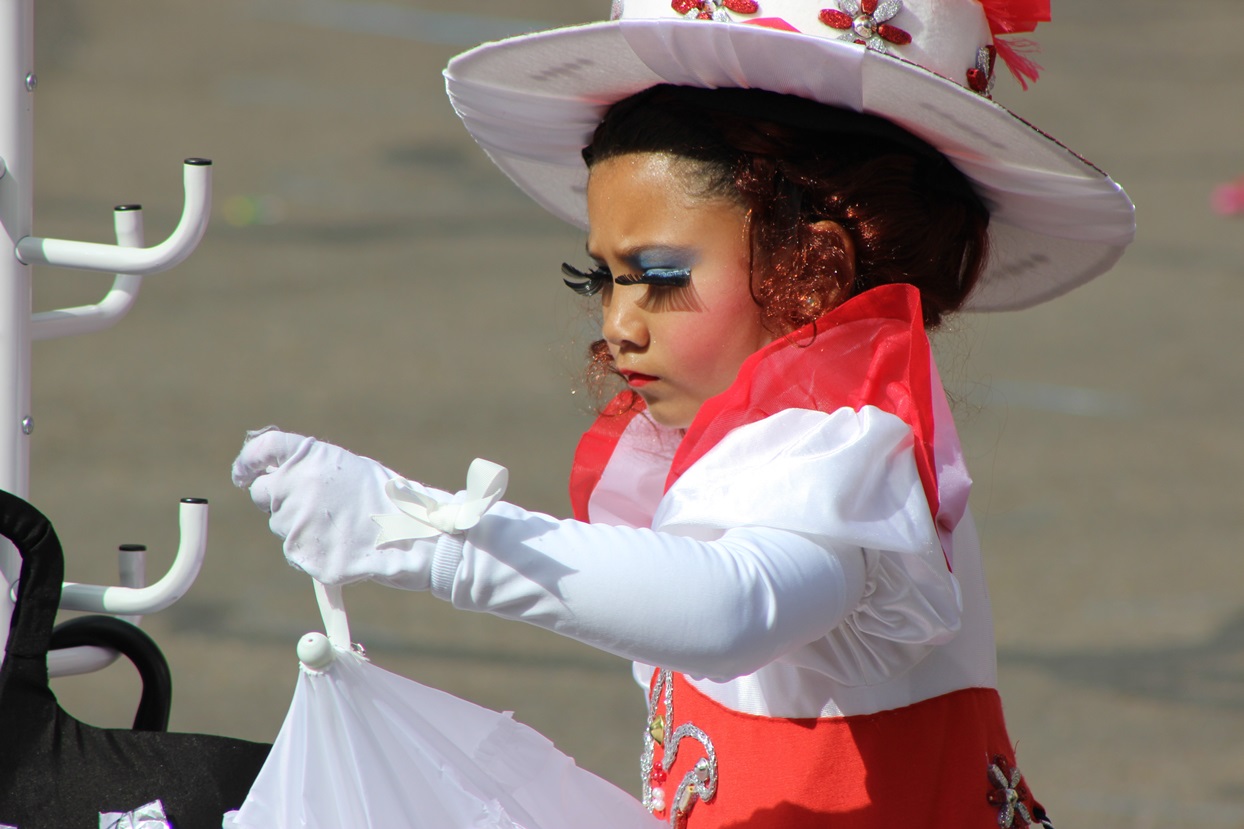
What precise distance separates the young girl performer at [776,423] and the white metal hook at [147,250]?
1.35 feet

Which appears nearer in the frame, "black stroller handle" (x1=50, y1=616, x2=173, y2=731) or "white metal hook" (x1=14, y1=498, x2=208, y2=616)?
"white metal hook" (x1=14, y1=498, x2=208, y2=616)

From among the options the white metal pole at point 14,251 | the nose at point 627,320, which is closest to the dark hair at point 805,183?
the nose at point 627,320

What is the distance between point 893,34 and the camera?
5.66 feet

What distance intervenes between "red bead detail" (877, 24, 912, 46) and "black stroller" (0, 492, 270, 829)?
104cm

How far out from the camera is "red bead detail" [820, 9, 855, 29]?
1706 mm

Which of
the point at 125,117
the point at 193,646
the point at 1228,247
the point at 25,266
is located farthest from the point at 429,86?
the point at 25,266

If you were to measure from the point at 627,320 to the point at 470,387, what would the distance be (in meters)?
4.54

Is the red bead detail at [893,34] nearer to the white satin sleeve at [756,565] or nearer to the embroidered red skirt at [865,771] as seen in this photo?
the white satin sleeve at [756,565]

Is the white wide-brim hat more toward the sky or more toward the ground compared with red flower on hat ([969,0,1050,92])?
more toward the ground

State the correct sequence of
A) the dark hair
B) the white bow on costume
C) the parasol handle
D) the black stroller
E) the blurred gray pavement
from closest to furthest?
the white bow on costume → the parasol handle → the black stroller → the dark hair → the blurred gray pavement

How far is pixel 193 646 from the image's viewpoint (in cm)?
430

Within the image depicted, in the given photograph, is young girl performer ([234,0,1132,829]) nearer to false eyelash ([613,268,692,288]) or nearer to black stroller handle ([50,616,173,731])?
false eyelash ([613,268,692,288])

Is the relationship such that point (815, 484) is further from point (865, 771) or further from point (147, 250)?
point (147, 250)

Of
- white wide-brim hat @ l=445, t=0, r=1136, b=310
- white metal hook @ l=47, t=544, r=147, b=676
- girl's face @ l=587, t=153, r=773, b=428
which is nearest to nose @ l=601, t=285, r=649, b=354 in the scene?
girl's face @ l=587, t=153, r=773, b=428
